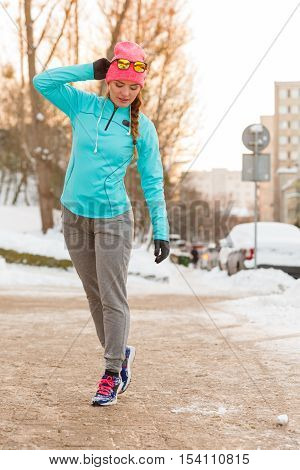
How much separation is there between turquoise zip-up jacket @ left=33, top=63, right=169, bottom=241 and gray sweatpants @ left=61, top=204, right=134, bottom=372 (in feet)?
0.20

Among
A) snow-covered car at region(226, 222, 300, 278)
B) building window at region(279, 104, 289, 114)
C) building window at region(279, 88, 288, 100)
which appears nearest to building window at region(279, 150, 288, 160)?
building window at region(279, 104, 289, 114)

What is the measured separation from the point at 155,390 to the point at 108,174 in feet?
4.20

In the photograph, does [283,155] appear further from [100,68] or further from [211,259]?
[100,68]

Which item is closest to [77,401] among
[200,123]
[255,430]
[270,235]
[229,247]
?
[255,430]

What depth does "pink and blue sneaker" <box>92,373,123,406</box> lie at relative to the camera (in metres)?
3.67

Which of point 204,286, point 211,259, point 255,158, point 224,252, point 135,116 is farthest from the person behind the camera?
point 211,259

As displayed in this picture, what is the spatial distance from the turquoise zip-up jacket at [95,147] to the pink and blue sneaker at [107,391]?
0.79m

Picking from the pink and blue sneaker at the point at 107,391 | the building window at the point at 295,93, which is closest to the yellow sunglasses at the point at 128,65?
the pink and blue sneaker at the point at 107,391

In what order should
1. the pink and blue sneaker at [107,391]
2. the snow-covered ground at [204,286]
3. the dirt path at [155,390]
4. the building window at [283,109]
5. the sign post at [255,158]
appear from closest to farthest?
the dirt path at [155,390]
the pink and blue sneaker at [107,391]
the snow-covered ground at [204,286]
the sign post at [255,158]
the building window at [283,109]

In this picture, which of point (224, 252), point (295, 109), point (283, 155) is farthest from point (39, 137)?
point (295, 109)

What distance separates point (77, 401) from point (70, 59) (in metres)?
19.6

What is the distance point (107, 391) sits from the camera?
3705 mm

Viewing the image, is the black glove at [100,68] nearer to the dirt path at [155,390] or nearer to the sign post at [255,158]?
the dirt path at [155,390]

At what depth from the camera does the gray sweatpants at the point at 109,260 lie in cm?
379
